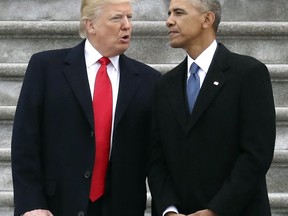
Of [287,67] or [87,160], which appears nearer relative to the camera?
[87,160]

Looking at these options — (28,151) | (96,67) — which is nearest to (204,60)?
(96,67)

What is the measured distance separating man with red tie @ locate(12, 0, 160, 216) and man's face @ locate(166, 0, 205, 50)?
28 centimetres

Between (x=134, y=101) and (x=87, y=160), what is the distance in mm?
348

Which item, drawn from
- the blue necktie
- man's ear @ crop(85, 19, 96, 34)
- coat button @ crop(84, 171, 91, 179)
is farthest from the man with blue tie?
man's ear @ crop(85, 19, 96, 34)

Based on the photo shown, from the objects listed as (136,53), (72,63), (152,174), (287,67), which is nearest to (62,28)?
(136,53)

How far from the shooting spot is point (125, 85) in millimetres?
4672

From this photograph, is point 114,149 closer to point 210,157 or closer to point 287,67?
point 210,157

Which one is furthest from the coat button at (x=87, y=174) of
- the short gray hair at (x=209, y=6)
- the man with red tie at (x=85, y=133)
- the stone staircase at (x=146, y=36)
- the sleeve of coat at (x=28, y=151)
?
the stone staircase at (x=146, y=36)

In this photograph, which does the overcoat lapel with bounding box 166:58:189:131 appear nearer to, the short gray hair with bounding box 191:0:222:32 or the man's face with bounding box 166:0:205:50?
the man's face with bounding box 166:0:205:50

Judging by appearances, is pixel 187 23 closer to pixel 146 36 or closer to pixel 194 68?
pixel 194 68

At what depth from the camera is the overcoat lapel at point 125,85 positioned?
460 centimetres

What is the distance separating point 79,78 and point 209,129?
691 millimetres

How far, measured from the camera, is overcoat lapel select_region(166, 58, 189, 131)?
438cm

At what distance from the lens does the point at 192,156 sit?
171 inches
